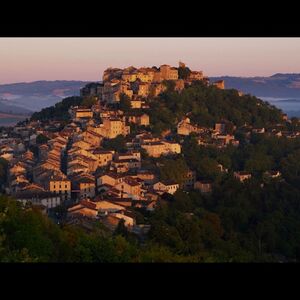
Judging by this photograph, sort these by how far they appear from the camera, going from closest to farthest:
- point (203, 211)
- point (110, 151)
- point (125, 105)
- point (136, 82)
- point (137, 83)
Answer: point (203, 211) < point (110, 151) < point (125, 105) < point (137, 83) < point (136, 82)

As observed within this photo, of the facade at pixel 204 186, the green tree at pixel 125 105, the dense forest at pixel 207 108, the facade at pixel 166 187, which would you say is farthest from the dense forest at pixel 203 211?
the green tree at pixel 125 105

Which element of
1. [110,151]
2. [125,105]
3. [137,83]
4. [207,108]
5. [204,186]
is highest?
[137,83]

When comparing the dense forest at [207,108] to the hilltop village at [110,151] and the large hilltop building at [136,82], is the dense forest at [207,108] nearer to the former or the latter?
the hilltop village at [110,151]

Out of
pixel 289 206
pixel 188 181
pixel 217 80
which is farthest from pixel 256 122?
pixel 289 206

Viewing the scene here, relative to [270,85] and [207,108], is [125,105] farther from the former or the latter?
[270,85]

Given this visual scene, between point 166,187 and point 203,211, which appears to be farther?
point 166,187

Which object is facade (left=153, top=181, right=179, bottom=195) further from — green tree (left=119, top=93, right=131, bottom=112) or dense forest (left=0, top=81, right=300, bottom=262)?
green tree (left=119, top=93, right=131, bottom=112)

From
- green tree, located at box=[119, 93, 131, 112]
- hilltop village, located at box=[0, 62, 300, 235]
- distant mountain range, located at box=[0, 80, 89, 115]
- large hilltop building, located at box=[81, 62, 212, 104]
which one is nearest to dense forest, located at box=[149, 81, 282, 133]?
hilltop village, located at box=[0, 62, 300, 235]

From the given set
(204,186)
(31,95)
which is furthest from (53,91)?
(204,186)
